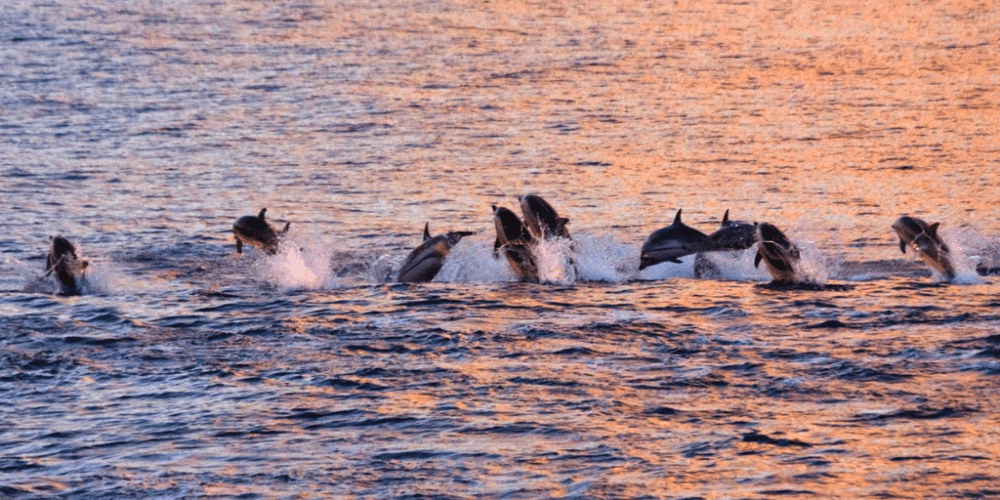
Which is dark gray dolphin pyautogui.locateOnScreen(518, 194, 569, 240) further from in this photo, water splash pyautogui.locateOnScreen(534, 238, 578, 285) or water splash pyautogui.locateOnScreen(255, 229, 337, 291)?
water splash pyautogui.locateOnScreen(255, 229, 337, 291)

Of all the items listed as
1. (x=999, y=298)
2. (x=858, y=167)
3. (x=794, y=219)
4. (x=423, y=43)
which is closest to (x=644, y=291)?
(x=999, y=298)

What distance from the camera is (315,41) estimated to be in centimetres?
3900

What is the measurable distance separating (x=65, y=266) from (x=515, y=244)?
4812mm

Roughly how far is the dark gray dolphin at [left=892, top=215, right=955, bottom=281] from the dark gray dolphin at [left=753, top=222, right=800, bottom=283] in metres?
1.25

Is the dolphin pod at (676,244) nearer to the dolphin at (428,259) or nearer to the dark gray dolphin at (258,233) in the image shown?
the dolphin at (428,259)

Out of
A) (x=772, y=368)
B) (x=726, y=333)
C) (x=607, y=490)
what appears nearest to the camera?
(x=607, y=490)

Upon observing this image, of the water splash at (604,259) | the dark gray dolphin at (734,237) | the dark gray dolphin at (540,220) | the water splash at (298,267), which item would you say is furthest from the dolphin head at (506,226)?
the dark gray dolphin at (734,237)

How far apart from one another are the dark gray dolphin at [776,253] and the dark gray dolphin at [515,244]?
7.85 ft

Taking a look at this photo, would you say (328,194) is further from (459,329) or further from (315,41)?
(315,41)

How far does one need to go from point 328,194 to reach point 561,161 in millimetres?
4424

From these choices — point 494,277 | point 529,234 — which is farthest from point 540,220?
point 494,277

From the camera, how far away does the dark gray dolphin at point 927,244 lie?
49.6ft

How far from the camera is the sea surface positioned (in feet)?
30.7

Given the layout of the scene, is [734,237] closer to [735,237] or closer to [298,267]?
[735,237]
